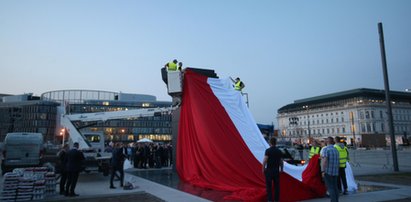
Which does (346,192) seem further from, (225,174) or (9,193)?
(9,193)

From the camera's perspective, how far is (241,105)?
12.4 m

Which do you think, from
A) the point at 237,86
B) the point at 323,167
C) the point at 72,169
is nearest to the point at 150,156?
the point at 237,86

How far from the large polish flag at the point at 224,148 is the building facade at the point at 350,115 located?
93.2m

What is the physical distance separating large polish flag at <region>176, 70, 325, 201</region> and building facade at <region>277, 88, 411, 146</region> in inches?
3671

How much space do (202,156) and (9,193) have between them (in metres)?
6.26

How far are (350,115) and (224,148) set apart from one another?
112074mm

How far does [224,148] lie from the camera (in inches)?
439

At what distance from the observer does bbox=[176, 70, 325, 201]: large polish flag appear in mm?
9031

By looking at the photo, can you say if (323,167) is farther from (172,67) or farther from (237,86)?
(172,67)

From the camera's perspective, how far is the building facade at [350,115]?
110312 mm

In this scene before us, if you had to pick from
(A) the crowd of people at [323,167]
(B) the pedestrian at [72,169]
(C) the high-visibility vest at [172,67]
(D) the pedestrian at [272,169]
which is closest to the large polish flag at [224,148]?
(D) the pedestrian at [272,169]

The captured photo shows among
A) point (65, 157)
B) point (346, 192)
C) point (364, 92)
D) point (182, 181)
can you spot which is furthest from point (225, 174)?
point (364, 92)

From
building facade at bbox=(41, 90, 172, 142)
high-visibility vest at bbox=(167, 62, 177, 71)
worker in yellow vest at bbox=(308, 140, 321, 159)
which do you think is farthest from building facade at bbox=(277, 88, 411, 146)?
worker in yellow vest at bbox=(308, 140, 321, 159)

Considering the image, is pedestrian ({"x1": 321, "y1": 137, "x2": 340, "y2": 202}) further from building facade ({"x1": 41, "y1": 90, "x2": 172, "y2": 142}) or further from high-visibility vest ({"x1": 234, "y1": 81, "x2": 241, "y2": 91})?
building facade ({"x1": 41, "y1": 90, "x2": 172, "y2": 142})
